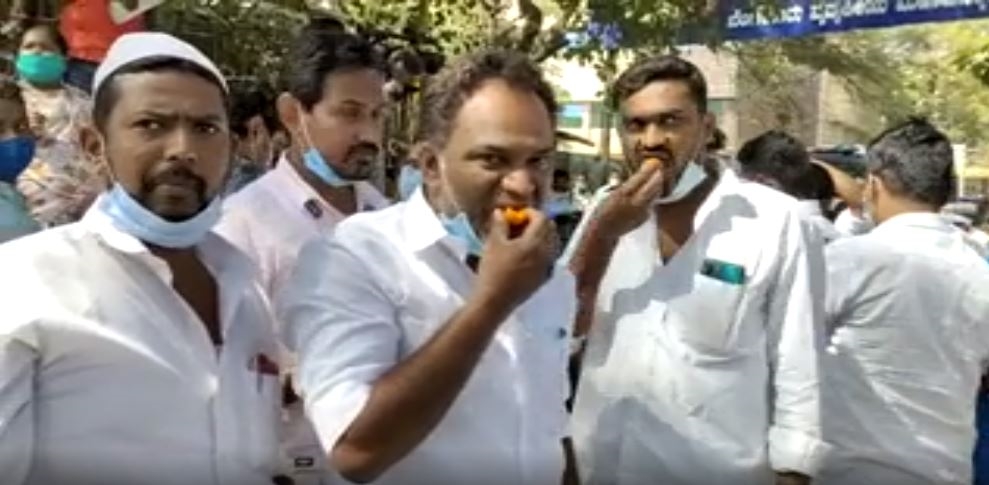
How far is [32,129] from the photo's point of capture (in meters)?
4.32

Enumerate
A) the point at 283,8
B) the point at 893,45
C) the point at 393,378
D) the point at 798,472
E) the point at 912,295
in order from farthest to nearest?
the point at 893,45 → the point at 283,8 → the point at 912,295 → the point at 798,472 → the point at 393,378

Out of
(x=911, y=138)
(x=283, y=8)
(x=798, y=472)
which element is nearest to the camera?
(x=798, y=472)

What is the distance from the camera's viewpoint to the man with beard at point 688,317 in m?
3.10

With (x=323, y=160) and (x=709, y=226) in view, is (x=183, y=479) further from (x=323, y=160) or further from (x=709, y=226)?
(x=709, y=226)

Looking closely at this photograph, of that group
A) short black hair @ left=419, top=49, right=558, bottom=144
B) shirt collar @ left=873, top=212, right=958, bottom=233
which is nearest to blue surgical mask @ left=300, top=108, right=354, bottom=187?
short black hair @ left=419, top=49, right=558, bottom=144

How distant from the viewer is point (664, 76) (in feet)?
10.6

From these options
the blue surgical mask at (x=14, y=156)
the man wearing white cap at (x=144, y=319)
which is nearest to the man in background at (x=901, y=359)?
the man wearing white cap at (x=144, y=319)

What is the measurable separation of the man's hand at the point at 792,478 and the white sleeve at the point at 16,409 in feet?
5.64

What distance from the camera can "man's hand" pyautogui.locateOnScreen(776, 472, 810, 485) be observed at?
122 inches

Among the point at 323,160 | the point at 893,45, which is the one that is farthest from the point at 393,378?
the point at 893,45

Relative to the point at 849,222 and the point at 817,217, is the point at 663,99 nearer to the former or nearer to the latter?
the point at 817,217

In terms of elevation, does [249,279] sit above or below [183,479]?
above

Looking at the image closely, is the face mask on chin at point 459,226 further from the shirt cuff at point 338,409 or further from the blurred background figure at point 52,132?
the blurred background figure at point 52,132

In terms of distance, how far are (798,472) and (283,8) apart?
1036 cm
